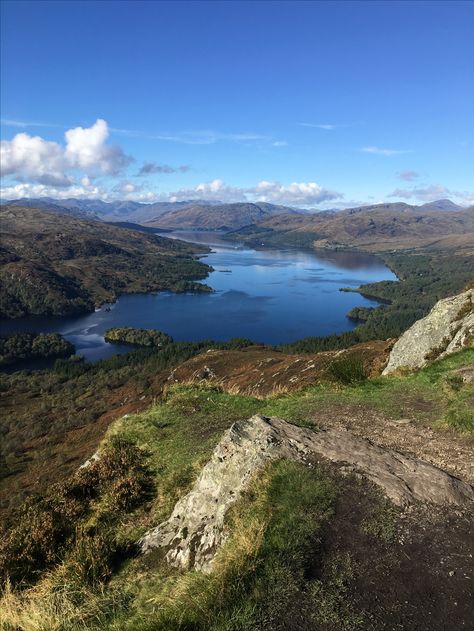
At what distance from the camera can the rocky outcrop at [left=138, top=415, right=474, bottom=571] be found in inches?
369

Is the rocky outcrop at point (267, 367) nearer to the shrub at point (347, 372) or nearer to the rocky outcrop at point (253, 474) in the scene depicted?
the shrub at point (347, 372)

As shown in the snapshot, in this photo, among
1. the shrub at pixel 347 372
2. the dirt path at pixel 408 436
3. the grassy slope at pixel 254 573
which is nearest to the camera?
the grassy slope at pixel 254 573

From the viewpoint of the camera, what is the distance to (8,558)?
31.7 ft

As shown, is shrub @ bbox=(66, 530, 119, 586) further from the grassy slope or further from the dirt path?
the dirt path

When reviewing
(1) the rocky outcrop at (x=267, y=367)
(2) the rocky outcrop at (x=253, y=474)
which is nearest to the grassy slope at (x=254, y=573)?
(2) the rocky outcrop at (x=253, y=474)

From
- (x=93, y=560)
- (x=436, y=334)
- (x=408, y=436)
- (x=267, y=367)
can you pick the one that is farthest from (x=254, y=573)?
(x=267, y=367)

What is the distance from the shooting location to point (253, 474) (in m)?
10.3

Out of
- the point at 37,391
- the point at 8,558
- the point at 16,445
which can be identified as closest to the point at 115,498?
the point at 8,558

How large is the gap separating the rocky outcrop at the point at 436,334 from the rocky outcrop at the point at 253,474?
59.8 feet

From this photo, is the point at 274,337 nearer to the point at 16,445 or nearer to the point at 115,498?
the point at 16,445

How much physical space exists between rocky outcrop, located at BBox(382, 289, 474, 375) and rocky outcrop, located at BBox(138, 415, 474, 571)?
717 inches

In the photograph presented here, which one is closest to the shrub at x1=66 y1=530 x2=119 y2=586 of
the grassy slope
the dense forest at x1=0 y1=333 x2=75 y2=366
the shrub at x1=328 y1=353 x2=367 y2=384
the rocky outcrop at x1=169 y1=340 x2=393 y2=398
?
the grassy slope

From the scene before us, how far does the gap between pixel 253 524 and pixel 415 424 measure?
28.8ft

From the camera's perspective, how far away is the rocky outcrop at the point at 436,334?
28906 mm
